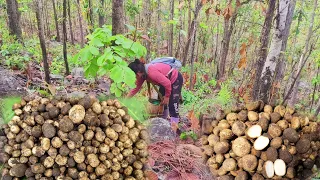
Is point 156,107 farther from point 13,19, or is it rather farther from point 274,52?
point 13,19

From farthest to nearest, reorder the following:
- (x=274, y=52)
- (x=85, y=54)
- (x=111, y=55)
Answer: (x=274, y=52) < (x=85, y=54) < (x=111, y=55)

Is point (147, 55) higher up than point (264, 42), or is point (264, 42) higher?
point (264, 42)

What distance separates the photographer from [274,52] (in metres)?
3.11

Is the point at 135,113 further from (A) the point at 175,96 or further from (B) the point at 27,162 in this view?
(A) the point at 175,96

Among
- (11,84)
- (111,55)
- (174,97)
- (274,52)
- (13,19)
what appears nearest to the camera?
(111,55)

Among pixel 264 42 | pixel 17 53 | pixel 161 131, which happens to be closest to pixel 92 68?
pixel 161 131

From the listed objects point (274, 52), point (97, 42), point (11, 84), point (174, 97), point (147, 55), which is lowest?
point (174, 97)

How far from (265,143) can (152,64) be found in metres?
2.59

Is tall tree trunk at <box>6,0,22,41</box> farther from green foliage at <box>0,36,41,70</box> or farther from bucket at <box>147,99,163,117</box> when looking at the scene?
bucket at <box>147,99,163,117</box>

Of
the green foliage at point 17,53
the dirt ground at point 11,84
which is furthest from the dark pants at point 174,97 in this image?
the green foliage at point 17,53

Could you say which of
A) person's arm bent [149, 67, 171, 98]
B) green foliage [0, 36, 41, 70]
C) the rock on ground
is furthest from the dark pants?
Answer: green foliage [0, 36, 41, 70]

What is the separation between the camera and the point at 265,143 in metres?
1.87

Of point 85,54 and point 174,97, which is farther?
point 174,97

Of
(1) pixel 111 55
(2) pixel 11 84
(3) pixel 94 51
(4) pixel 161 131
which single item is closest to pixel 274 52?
(4) pixel 161 131
